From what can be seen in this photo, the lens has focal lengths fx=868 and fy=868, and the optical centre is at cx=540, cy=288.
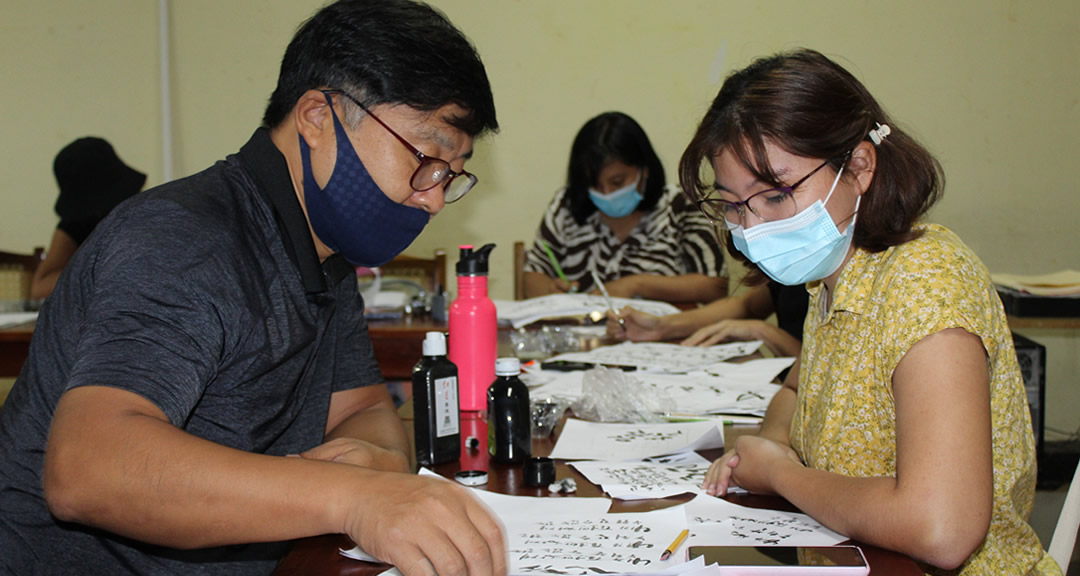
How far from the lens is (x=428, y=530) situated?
73 centimetres

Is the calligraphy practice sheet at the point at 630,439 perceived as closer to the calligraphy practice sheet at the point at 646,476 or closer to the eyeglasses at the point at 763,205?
the calligraphy practice sheet at the point at 646,476

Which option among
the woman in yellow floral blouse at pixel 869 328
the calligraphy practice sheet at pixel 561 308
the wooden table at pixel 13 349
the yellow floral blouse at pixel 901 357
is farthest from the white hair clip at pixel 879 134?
the wooden table at pixel 13 349

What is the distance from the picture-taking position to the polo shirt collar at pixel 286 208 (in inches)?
44.3

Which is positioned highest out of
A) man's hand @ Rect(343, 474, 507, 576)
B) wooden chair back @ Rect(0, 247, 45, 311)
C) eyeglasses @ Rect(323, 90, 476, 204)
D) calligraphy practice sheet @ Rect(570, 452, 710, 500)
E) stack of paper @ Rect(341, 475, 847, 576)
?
eyeglasses @ Rect(323, 90, 476, 204)

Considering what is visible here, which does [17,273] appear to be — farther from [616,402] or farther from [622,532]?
[622,532]

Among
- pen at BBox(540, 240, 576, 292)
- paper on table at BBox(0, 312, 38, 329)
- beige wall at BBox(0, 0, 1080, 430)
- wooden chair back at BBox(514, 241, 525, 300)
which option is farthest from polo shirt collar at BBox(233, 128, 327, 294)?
beige wall at BBox(0, 0, 1080, 430)

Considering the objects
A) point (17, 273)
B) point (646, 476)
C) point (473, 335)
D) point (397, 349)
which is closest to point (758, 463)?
point (646, 476)

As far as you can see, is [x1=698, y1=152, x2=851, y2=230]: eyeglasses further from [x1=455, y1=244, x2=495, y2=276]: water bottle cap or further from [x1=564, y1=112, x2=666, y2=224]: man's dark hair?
[x1=564, y1=112, x2=666, y2=224]: man's dark hair

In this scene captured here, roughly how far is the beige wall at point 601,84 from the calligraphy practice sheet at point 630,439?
2719mm

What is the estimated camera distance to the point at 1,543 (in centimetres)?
100

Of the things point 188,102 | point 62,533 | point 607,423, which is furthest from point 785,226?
point 188,102

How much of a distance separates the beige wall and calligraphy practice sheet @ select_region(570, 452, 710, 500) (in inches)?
114

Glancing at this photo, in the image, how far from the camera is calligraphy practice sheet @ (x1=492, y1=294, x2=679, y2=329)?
2.50 metres

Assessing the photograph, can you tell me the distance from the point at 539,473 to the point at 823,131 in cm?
57
